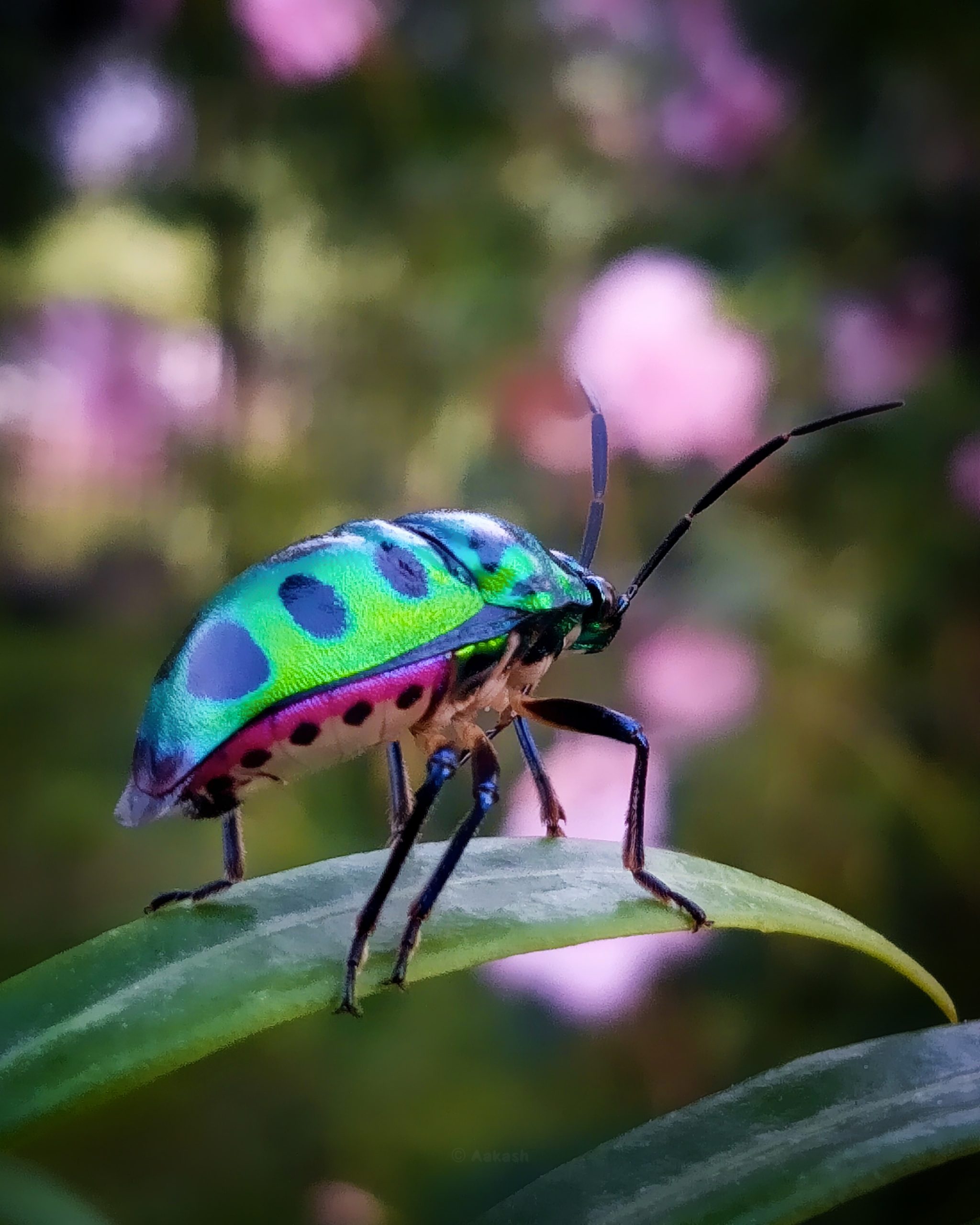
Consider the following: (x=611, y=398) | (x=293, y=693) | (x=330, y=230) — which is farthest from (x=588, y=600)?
(x=330, y=230)

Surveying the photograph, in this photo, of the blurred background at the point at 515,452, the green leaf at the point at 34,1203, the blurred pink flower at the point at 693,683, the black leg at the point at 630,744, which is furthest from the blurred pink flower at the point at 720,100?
the green leaf at the point at 34,1203

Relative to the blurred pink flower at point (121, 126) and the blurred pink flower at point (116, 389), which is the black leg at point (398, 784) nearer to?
the blurred pink flower at point (116, 389)

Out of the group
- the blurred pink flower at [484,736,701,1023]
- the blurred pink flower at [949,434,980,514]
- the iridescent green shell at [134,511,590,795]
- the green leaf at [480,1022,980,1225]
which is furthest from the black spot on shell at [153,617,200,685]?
the blurred pink flower at [949,434,980,514]

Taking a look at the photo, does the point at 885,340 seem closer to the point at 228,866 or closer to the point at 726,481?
the point at 726,481

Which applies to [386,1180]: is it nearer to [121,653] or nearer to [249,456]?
[121,653]

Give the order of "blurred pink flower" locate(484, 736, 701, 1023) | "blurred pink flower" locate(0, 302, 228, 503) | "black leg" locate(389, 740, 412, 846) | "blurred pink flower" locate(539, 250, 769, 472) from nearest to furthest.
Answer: "black leg" locate(389, 740, 412, 846) < "blurred pink flower" locate(484, 736, 701, 1023) < "blurred pink flower" locate(539, 250, 769, 472) < "blurred pink flower" locate(0, 302, 228, 503)

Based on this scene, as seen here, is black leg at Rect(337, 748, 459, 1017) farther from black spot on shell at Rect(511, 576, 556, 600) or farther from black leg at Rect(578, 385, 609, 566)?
black leg at Rect(578, 385, 609, 566)
